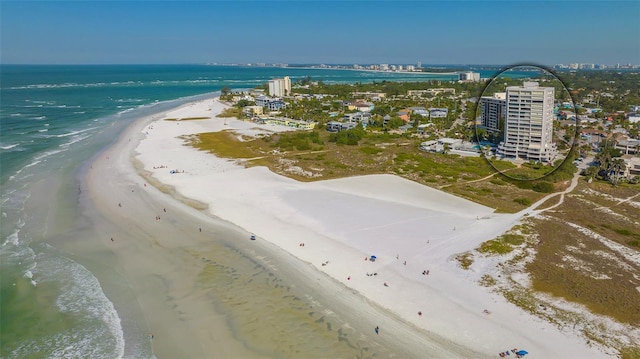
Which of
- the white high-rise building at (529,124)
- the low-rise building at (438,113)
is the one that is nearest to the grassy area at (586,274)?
the white high-rise building at (529,124)

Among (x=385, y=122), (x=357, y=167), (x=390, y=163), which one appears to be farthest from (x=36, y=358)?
(x=385, y=122)

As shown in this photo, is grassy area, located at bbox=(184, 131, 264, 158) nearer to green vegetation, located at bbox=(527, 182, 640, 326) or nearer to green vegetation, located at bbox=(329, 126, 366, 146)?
green vegetation, located at bbox=(329, 126, 366, 146)

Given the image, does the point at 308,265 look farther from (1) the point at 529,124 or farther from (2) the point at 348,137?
(2) the point at 348,137

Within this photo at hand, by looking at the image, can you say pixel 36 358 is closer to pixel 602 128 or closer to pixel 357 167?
pixel 357 167

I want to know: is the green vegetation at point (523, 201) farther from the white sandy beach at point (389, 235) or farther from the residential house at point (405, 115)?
the residential house at point (405, 115)

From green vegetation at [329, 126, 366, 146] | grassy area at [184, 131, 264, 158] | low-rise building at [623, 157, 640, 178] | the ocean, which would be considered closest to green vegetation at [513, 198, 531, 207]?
low-rise building at [623, 157, 640, 178]

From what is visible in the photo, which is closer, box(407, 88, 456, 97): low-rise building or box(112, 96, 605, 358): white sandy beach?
box(112, 96, 605, 358): white sandy beach

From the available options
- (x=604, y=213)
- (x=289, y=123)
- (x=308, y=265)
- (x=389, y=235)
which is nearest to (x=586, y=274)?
(x=389, y=235)
